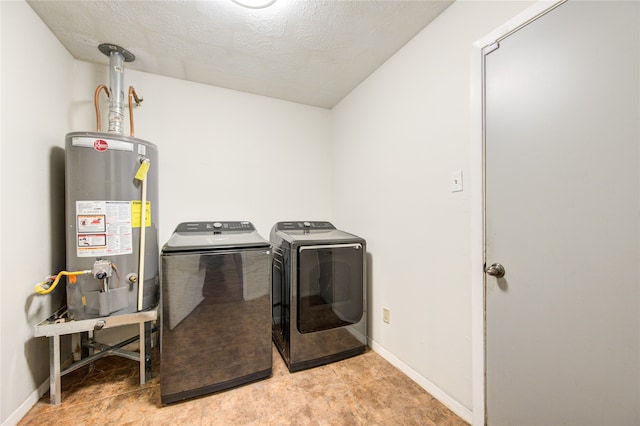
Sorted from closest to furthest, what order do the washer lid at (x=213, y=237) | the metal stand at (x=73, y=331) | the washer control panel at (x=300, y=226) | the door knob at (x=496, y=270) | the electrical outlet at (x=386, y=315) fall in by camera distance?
the door knob at (x=496, y=270), the metal stand at (x=73, y=331), the washer lid at (x=213, y=237), the electrical outlet at (x=386, y=315), the washer control panel at (x=300, y=226)

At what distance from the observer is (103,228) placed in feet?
5.43

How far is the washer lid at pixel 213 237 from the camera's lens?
170cm

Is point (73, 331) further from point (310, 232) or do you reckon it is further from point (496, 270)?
point (496, 270)

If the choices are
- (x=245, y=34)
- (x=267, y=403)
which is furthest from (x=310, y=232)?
(x=245, y=34)

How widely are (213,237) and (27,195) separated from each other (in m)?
1.07

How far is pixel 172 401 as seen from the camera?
157 centimetres

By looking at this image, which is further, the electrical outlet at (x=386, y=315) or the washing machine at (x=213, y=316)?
the electrical outlet at (x=386, y=315)

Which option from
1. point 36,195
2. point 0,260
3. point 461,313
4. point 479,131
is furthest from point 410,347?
point 36,195

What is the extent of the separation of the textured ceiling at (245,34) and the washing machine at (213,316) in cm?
146

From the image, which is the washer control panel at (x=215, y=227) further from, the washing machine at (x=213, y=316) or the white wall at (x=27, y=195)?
the white wall at (x=27, y=195)

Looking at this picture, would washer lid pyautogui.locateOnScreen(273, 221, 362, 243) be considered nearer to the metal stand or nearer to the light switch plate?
the light switch plate

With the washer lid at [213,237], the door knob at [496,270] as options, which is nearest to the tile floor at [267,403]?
the washer lid at [213,237]

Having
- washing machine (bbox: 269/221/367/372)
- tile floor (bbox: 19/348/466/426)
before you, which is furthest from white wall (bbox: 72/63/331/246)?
tile floor (bbox: 19/348/466/426)

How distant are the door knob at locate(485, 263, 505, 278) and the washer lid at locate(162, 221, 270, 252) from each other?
1.35m
